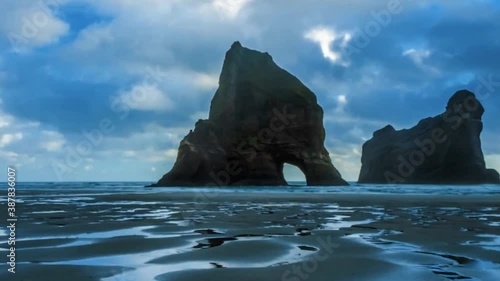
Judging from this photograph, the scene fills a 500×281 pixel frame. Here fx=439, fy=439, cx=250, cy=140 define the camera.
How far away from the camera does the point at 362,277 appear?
5785mm

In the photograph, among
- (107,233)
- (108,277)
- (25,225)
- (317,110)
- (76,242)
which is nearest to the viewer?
(108,277)

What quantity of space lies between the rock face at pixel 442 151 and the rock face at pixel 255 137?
68.7 metres

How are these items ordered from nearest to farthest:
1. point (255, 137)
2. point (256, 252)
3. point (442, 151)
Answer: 1. point (256, 252)
2. point (255, 137)
3. point (442, 151)

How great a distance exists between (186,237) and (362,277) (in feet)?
16.5

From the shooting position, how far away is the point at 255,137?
3516 inches

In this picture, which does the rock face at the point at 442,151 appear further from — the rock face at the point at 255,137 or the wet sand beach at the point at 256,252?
the wet sand beach at the point at 256,252

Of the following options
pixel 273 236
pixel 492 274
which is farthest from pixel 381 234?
pixel 492 274

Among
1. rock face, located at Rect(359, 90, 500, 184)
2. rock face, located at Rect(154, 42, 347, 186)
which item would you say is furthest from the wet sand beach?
rock face, located at Rect(359, 90, 500, 184)

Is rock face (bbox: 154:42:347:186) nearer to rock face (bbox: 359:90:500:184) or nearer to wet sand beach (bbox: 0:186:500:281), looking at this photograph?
rock face (bbox: 359:90:500:184)

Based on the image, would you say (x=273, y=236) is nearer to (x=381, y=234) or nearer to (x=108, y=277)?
(x=381, y=234)

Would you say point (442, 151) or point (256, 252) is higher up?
point (442, 151)

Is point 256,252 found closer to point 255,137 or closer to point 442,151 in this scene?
point 255,137

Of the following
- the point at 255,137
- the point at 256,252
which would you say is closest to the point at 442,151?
the point at 255,137

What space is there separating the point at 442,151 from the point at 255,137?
8662 cm
